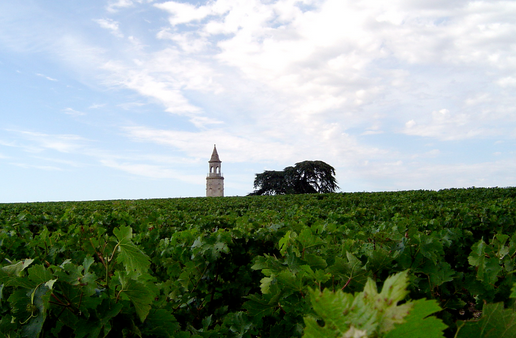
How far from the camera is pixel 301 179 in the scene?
56.2 m

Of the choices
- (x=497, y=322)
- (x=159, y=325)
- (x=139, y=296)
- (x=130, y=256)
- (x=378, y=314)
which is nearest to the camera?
(x=378, y=314)

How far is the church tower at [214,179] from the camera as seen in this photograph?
5872 cm

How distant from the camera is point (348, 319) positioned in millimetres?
665

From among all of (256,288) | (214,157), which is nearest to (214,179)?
(214,157)

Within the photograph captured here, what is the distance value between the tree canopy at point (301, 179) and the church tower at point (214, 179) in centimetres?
639

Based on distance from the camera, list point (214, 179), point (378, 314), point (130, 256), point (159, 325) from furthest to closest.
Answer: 1. point (214, 179)
2. point (130, 256)
3. point (159, 325)
4. point (378, 314)

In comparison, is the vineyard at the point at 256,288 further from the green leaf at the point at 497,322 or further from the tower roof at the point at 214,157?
the tower roof at the point at 214,157

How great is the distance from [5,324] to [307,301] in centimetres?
134

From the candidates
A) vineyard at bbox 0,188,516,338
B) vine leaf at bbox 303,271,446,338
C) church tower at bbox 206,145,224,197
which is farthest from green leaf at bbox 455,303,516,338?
church tower at bbox 206,145,224,197

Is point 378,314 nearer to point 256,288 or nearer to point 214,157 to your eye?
point 256,288

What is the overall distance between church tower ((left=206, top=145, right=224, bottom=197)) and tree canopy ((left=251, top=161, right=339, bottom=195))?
639 centimetres

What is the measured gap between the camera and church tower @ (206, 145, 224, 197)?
5872 centimetres

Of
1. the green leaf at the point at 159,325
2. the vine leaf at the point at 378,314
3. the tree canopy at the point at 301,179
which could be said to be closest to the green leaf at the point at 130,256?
the green leaf at the point at 159,325

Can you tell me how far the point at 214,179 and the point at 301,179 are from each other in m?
13.7
